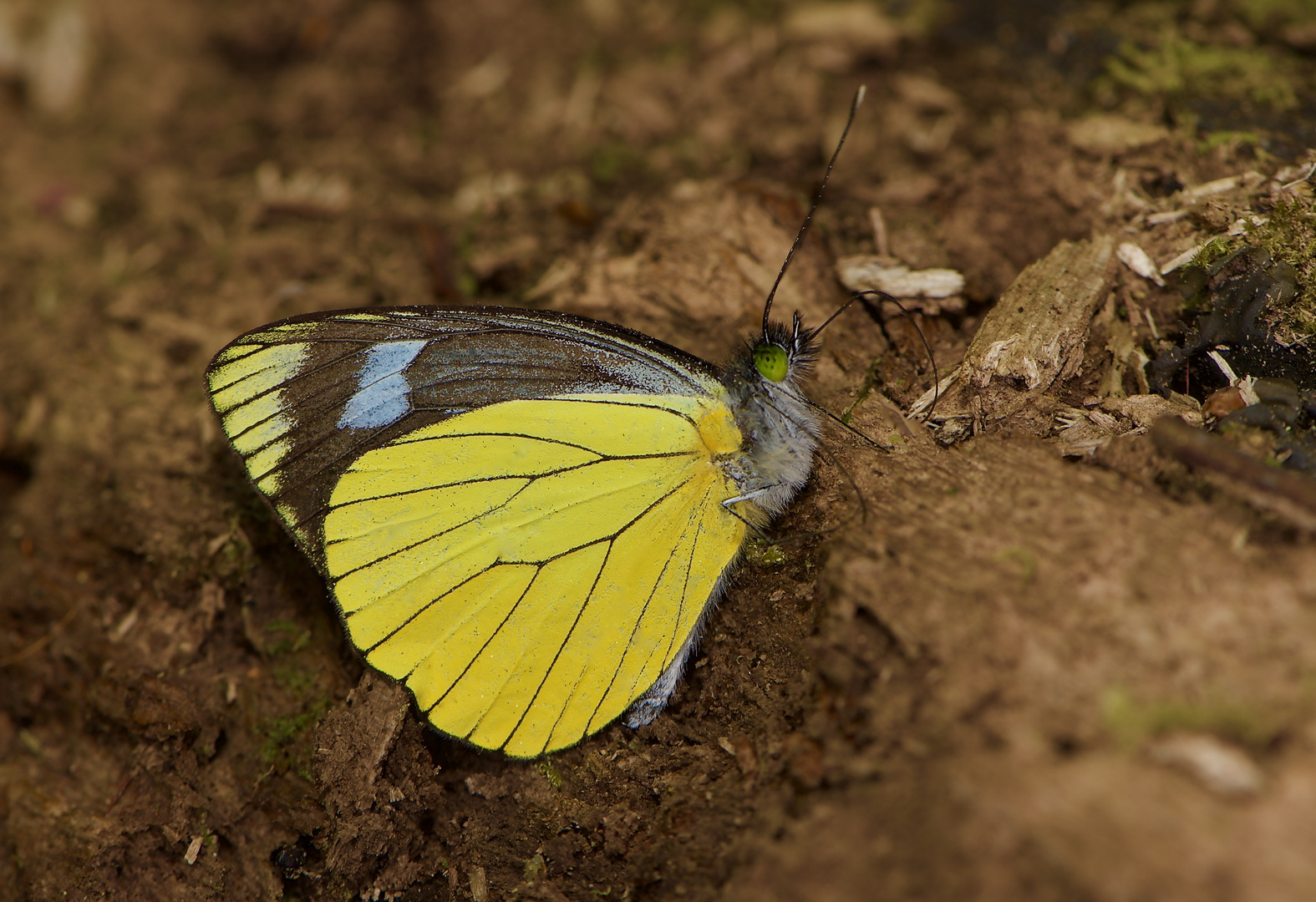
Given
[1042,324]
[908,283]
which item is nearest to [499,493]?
[908,283]

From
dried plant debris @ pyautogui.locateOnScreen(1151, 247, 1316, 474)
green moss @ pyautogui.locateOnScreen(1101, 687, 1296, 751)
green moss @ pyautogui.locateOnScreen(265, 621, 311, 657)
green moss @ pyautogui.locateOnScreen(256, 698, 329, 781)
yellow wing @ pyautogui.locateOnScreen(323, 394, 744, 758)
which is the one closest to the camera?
green moss @ pyautogui.locateOnScreen(1101, 687, 1296, 751)

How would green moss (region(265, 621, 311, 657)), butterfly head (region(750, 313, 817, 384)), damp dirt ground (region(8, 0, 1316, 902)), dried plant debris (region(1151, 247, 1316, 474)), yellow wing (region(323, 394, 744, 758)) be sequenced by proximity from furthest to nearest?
green moss (region(265, 621, 311, 657))
butterfly head (region(750, 313, 817, 384))
yellow wing (region(323, 394, 744, 758))
dried plant debris (region(1151, 247, 1316, 474))
damp dirt ground (region(8, 0, 1316, 902))

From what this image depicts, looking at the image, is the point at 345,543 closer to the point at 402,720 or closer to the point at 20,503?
the point at 402,720

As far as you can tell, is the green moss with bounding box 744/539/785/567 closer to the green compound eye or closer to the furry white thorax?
the furry white thorax

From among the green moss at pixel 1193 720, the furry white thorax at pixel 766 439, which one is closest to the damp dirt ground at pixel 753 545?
the green moss at pixel 1193 720

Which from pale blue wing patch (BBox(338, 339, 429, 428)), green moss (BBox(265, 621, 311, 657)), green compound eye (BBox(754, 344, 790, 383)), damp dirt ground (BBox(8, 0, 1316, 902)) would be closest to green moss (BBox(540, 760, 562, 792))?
damp dirt ground (BBox(8, 0, 1316, 902))

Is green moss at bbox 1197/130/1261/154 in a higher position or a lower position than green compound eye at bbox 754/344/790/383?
higher

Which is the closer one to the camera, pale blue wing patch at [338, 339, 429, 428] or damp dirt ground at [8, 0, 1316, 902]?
damp dirt ground at [8, 0, 1316, 902]

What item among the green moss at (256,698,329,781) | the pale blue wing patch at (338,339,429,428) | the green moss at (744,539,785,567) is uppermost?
the pale blue wing patch at (338,339,429,428)

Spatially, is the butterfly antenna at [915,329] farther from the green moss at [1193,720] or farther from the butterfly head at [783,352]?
the green moss at [1193,720]
